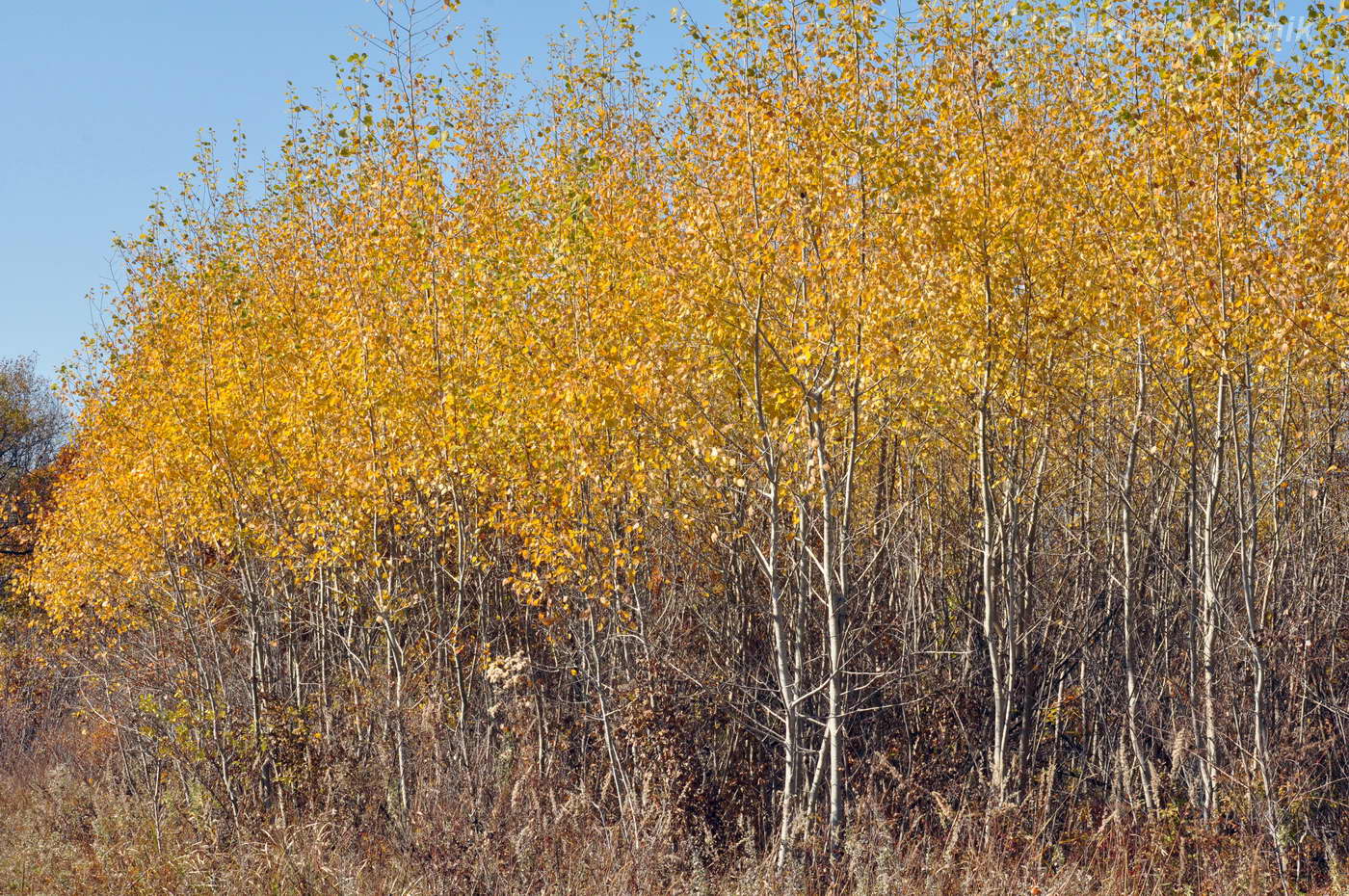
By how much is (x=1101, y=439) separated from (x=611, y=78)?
5.39 meters

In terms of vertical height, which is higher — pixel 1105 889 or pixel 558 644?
pixel 558 644

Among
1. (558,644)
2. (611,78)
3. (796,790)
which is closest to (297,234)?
(611,78)

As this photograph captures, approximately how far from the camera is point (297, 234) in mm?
11891

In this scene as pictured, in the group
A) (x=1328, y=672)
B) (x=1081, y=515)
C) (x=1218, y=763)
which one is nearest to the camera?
(x=1218, y=763)

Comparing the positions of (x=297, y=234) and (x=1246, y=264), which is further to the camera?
(x=297, y=234)

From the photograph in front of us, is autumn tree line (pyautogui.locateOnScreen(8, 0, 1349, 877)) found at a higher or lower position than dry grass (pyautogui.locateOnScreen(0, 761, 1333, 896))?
higher

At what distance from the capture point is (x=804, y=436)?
798cm

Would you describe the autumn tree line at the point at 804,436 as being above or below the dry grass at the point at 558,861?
above

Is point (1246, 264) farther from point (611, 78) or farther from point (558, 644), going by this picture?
point (558, 644)

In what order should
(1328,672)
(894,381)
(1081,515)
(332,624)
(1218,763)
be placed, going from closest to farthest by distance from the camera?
(894,381)
(1218,763)
(1328,672)
(1081,515)
(332,624)

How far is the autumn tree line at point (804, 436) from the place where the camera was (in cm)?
755

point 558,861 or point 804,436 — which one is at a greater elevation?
point 804,436

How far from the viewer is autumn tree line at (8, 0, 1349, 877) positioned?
24.8ft

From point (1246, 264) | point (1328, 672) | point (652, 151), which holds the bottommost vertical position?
point (1328, 672)
